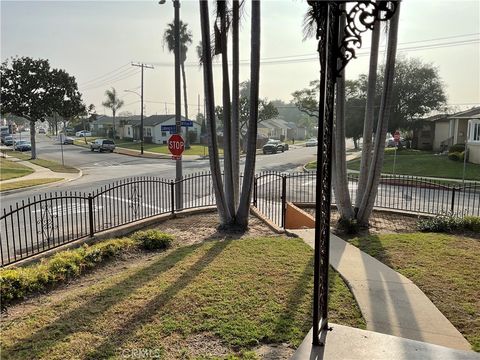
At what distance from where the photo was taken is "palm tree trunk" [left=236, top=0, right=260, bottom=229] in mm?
8688

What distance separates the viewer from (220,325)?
177 inches

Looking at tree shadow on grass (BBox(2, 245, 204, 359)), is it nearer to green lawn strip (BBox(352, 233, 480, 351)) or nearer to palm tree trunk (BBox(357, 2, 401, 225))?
green lawn strip (BBox(352, 233, 480, 351))

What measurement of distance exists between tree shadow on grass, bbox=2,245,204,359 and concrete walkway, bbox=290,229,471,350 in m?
3.03

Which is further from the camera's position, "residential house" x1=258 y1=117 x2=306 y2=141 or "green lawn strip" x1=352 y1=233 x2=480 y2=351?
"residential house" x1=258 y1=117 x2=306 y2=141

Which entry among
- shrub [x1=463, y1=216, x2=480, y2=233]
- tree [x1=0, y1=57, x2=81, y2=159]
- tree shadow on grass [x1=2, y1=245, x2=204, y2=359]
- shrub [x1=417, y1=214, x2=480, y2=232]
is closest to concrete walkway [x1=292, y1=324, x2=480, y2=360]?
tree shadow on grass [x1=2, y1=245, x2=204, y2=359]

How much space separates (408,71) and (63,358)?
42398 millimetres

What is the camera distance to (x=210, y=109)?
913 centimetres

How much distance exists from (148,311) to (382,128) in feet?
22.7

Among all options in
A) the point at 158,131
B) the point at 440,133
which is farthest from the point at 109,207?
the point at 158,131

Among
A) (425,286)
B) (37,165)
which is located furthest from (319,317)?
(37,165)

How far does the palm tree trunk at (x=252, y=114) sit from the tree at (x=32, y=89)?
106 feet

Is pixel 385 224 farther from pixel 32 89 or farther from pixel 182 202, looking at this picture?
pixel 32 89

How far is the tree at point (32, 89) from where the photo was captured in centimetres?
3481

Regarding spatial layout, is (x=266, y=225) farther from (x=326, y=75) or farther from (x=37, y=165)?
(x=37, y=165)
